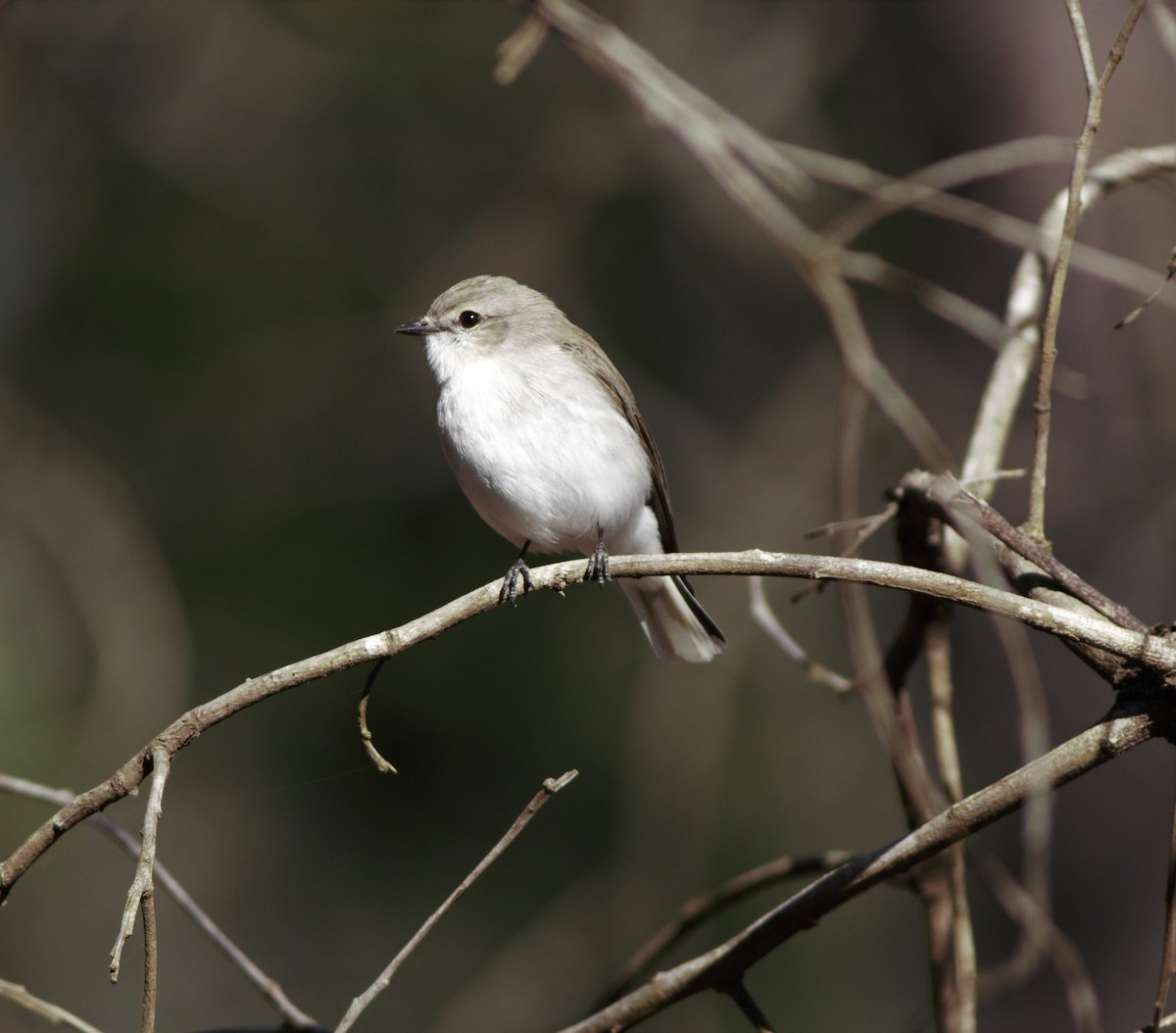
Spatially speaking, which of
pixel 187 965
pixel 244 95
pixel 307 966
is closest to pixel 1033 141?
pixel 244 95

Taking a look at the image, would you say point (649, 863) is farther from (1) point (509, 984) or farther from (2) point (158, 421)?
(2) point (158, 421)

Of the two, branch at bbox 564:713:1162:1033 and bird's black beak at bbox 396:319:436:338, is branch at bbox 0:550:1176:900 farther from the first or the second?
bird's black beak at bbox 396:319:436:338

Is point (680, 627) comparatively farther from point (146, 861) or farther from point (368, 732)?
point (146, 861)

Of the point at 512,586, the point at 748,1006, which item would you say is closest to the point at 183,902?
the point at 512,586

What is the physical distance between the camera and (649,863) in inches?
189

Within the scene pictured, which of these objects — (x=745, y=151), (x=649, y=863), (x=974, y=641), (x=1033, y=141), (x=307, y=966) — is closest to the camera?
(x=745, y=151)

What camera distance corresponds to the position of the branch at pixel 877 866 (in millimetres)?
1619

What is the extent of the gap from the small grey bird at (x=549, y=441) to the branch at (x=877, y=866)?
4.61 feet

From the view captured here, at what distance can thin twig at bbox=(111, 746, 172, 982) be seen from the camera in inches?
55.7

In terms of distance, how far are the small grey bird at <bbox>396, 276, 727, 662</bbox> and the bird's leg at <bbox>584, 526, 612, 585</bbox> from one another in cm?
1

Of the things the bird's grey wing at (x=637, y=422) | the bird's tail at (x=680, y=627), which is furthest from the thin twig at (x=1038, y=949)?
the bird's grey wing at (x=637, y=422)

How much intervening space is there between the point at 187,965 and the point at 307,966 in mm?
991

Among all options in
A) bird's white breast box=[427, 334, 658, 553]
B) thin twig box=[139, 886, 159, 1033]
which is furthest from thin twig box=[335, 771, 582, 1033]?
bird's white breast box=[427, 334, 658, 553]

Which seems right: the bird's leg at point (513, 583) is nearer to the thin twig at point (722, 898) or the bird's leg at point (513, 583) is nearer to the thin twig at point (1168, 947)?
the thin twig at point (722, 898)
